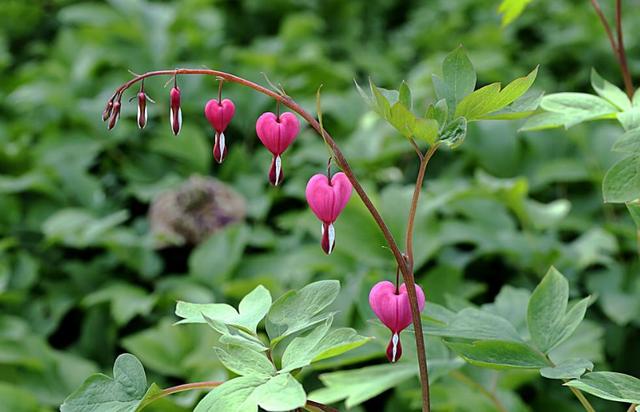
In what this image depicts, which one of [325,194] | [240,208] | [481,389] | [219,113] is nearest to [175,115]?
[219,113]

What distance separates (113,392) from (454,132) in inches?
15.1

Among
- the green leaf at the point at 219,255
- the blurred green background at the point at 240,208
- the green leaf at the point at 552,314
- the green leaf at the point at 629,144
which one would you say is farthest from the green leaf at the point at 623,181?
the green leaf at the point at 219,255

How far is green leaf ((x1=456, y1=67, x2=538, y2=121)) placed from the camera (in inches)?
29.4

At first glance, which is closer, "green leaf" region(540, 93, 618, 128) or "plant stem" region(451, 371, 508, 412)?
"green leaf" region(540, 93, 618, 128)

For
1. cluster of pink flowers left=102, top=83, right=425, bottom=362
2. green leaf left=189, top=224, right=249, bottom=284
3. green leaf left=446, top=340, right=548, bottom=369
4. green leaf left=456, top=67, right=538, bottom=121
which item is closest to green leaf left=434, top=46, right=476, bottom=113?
green leaf left=456, top=67, right=538, bottom=121

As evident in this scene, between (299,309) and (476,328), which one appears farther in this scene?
(476,328)

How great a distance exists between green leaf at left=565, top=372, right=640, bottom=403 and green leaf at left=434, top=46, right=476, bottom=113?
0.27 meters

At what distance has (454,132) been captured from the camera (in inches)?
29.6

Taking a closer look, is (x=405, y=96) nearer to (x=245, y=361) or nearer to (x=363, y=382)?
(x=245, y=361)

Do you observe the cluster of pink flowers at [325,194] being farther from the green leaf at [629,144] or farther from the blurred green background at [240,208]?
the blurred green background at [240,208]

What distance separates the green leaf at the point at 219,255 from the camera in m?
2.06

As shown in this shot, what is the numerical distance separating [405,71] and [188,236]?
1560 millimetres

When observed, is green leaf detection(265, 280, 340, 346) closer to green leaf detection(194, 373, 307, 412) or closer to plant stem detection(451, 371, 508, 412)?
green leaf detection(194, 373, 307, 412)

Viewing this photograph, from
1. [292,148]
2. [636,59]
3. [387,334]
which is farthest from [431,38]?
[387,334]
